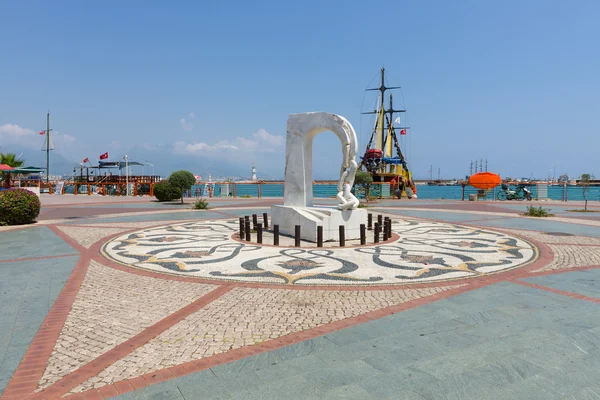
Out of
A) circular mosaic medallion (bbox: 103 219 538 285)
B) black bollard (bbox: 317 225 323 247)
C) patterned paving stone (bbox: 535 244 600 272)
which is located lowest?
circular mosaic medallion (bbox: 103 219 538 285)

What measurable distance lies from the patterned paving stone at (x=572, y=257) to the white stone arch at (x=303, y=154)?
643 cm

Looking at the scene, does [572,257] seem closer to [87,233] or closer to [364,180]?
[87,233]

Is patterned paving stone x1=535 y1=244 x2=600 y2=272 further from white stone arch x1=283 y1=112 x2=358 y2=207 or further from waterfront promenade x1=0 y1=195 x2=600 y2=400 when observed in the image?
white stone arch x1=283 y1=112 x2=358 y2=207

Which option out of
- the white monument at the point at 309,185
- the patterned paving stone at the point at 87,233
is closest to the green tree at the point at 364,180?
the white monument at the point at 309,185

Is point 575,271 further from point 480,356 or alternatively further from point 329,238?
point 329,238

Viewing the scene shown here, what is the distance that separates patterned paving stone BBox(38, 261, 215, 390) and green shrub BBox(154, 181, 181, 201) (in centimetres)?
2289

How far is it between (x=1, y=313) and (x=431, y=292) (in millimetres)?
7017

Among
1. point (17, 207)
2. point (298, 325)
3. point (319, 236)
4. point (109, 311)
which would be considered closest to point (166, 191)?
point (17, 207)

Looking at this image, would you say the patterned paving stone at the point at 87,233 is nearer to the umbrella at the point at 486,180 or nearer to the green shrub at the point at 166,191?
the green shrub at the point at 166,191

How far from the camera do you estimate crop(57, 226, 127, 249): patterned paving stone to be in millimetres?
12969

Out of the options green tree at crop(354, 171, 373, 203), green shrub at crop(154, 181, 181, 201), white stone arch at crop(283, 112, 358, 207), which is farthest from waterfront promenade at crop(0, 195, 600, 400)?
green tree at crop(354, 171, 373, 203)

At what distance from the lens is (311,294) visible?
278 inches

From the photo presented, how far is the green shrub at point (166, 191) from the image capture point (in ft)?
102

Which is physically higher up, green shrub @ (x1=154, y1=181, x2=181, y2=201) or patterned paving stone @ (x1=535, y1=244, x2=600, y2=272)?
green shrub @ (x1=154, y1=181, x2=181, y2=201)
